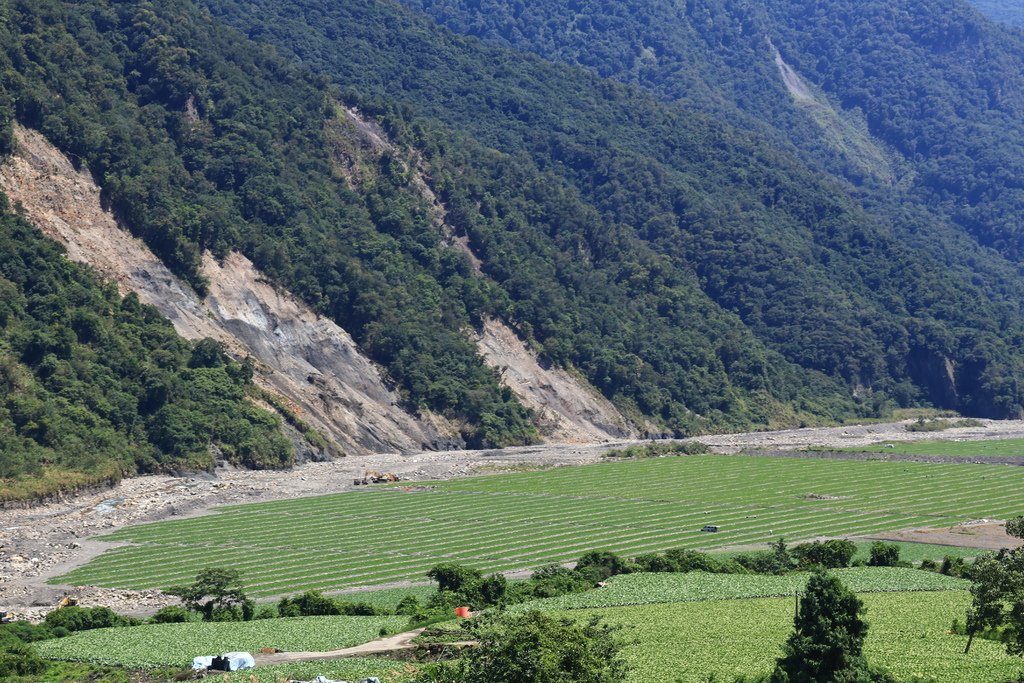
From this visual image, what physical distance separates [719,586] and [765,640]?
12637 millimetres

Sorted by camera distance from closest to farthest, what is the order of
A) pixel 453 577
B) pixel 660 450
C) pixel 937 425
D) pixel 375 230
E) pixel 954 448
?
pixel 453 577 < pixel 660 450 < pixel 954 448 < pixel 375 230 < pixel 937 425

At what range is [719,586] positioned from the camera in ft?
193

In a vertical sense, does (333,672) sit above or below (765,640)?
below

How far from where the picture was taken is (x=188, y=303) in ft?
412

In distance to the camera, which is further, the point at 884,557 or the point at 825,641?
the point at 884,557

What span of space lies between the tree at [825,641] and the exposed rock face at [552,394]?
103 metres

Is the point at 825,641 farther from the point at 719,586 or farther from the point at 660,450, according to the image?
the point at 660,450

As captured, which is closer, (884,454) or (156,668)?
(156,668)

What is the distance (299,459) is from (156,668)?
7310cm

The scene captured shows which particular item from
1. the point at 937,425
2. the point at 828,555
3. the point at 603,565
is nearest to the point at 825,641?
the point at 603,565

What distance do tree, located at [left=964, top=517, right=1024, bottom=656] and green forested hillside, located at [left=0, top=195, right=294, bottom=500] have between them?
6665cm

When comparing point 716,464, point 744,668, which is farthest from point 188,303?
point 744,668

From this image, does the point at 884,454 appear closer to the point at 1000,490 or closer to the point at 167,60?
the point at 1000,490

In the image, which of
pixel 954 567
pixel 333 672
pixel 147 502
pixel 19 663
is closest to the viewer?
pixel 333 672
